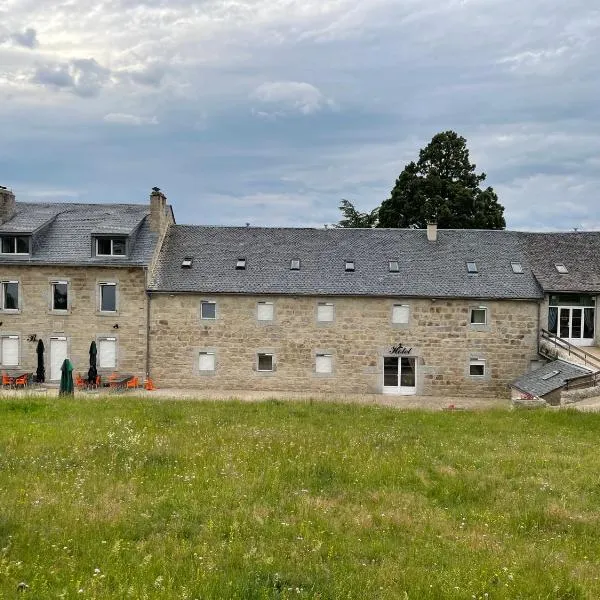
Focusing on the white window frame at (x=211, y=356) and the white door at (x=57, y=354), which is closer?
the white door at (x=57, y=354)

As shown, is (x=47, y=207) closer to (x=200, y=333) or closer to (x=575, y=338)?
(x=200, y=333)

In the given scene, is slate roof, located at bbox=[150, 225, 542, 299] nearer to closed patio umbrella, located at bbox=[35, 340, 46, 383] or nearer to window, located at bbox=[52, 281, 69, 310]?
window, located at bbox=[52, 281, 69, 310]

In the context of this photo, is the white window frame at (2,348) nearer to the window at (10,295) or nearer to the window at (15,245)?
the window at (10,295)

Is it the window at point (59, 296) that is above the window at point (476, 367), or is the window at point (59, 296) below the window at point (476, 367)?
above

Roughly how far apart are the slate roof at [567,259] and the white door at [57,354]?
2429 cm

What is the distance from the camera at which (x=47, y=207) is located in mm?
35281

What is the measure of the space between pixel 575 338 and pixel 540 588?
27907 mm

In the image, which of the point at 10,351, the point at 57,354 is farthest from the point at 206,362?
the point at 10,351

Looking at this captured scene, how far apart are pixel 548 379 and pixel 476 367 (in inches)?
207

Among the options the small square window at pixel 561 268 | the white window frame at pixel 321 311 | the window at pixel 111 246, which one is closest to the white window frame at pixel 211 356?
the white window frame at pixel 321 311

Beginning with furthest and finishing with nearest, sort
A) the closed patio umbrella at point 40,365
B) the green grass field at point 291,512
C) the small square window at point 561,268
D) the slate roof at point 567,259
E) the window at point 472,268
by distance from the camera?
the small square window at point 561,268 < the window at point 472,268 < the slate roof at point 567,259 < the closed patio umbrella at point 40,365 < the green grass field at point 291,512

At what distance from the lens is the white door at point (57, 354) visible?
102 ft

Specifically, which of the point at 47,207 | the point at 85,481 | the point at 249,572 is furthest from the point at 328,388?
the point at 249,572

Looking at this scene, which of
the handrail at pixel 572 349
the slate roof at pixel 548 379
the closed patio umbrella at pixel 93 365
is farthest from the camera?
the closed patio umbrella at pixel 93 365
